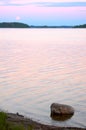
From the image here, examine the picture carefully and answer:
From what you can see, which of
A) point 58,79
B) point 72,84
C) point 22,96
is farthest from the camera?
point 58,79

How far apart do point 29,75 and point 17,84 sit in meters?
4.52

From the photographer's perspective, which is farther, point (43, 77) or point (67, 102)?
point (43, 77)

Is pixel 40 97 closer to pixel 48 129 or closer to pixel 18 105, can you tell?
pixel 18 105

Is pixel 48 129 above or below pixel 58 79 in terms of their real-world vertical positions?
above

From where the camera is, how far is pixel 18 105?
1962 cm

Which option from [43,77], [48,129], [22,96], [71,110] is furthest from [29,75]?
[48,129]

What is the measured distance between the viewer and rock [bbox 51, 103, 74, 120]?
56.7ft

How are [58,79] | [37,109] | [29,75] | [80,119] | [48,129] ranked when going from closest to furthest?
[48,129] → [80,119] → [37,109] → [58,79] → [29,75]

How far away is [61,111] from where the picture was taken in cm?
1733

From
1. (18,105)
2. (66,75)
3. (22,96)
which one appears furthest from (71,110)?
(66,75)

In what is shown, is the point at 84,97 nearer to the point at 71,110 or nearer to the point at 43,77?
the point at 71,110

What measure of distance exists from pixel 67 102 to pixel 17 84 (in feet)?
21.1

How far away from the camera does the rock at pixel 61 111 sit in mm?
17297

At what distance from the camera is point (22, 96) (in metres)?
21.8
